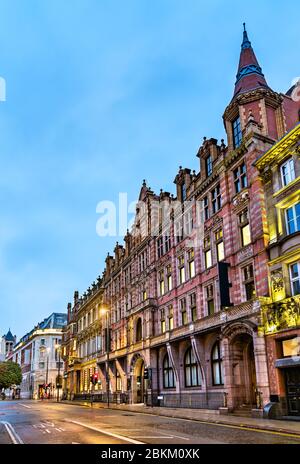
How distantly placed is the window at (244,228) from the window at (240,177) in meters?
2.08

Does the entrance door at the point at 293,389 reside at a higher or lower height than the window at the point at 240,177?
lower

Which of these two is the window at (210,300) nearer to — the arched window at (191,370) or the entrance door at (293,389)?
the arched window at (191,370)

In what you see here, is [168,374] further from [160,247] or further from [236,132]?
[236,132]

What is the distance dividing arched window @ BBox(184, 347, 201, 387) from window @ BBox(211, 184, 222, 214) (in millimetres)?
12449

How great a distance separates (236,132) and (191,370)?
65.7ft

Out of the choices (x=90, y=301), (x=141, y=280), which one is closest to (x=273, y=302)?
(x=141, y=280)

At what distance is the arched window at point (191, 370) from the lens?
120 ft

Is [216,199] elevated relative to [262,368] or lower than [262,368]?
elevated

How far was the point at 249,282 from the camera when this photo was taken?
96.8 feet

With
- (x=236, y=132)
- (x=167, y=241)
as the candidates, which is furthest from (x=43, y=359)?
(x=236, y=132)

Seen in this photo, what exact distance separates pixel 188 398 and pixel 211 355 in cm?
465

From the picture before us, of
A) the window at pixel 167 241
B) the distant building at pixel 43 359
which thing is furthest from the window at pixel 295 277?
the distant building at pixel 43 359

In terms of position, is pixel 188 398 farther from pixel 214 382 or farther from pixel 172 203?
pixel 172 203

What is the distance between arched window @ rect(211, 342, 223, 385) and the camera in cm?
3291
